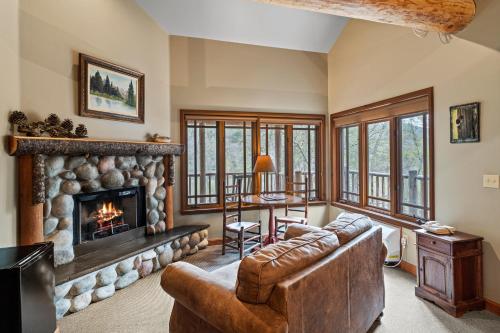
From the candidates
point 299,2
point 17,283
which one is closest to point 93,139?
point 17,283

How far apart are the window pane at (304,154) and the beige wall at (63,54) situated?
239cm

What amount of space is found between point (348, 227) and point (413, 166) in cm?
204

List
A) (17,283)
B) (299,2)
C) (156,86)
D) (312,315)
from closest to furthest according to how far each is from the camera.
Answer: (312,315)
(17,283)
(299,2)
(156,86)

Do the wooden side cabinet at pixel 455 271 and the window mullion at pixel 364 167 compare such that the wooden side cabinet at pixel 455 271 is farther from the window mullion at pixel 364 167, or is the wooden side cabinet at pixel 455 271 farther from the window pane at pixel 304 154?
the window pane at pixel 304 154

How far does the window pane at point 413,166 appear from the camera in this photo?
3445 mm

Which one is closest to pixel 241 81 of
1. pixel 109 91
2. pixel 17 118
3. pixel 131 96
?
pixel 131 96

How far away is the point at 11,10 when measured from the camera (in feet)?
8.35

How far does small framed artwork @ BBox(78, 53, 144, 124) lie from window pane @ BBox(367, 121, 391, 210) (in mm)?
3329

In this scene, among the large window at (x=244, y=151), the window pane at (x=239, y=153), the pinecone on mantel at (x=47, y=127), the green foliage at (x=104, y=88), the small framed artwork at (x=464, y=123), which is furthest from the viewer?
the window pane at (x=239, y=153)

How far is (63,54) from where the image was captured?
3016 mm

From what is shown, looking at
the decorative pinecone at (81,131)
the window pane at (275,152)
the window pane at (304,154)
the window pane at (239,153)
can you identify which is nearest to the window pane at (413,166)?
the window pane at (304,154)

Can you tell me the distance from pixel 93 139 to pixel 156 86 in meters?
1.38

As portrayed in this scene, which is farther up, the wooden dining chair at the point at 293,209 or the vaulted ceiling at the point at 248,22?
the vaulted ceiling at the point at 248,22

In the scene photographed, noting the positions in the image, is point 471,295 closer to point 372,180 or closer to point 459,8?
point 372,180
